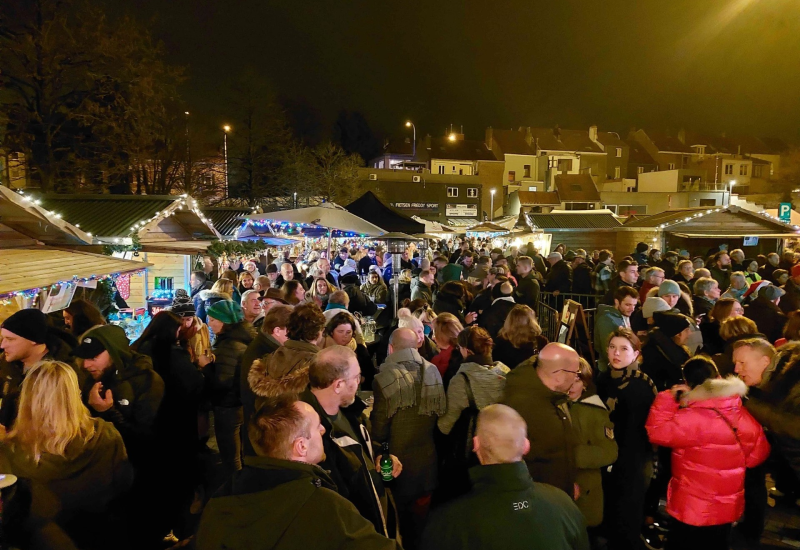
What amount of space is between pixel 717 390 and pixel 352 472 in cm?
226

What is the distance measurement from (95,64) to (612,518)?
21.6m

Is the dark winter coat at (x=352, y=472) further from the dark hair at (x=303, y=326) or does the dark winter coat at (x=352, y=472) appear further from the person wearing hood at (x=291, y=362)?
the dark hair at (x=303, y=326)

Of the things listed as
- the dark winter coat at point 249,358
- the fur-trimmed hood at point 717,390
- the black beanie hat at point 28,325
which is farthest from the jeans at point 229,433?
the fur-trimmed hood at point 717,390

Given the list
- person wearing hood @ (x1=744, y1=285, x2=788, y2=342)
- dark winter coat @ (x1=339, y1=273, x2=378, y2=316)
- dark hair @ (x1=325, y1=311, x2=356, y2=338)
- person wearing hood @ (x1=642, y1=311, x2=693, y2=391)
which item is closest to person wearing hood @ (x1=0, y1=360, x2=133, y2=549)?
dark hair @ (x1=325, y1=311, x2=356, y2=338)

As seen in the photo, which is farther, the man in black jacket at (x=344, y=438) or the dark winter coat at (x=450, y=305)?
the dark winter coat at (x=450, y=305)

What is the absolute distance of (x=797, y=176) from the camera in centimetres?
4988

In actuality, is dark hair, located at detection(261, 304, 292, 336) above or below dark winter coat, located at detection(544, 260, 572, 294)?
above

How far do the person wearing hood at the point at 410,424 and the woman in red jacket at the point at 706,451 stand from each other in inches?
57.3

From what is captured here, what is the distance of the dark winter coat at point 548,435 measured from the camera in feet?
9.33

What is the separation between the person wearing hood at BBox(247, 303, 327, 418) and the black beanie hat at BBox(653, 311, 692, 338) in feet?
10.3

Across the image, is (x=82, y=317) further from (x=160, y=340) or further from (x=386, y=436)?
(x=386, y=436)

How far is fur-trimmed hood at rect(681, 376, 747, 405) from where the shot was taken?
9.73ft

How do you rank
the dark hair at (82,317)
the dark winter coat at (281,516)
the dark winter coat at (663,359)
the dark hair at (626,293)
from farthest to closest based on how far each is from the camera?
the dark hair at (626,293)
the dark hair at (82,317)
the dark winter coat at (663,359)
the dark winter coat at (281,516)

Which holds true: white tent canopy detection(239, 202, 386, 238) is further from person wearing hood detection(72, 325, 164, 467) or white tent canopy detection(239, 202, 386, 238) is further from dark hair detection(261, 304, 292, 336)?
person wearing hood detection(72, 325, 164, 467)
